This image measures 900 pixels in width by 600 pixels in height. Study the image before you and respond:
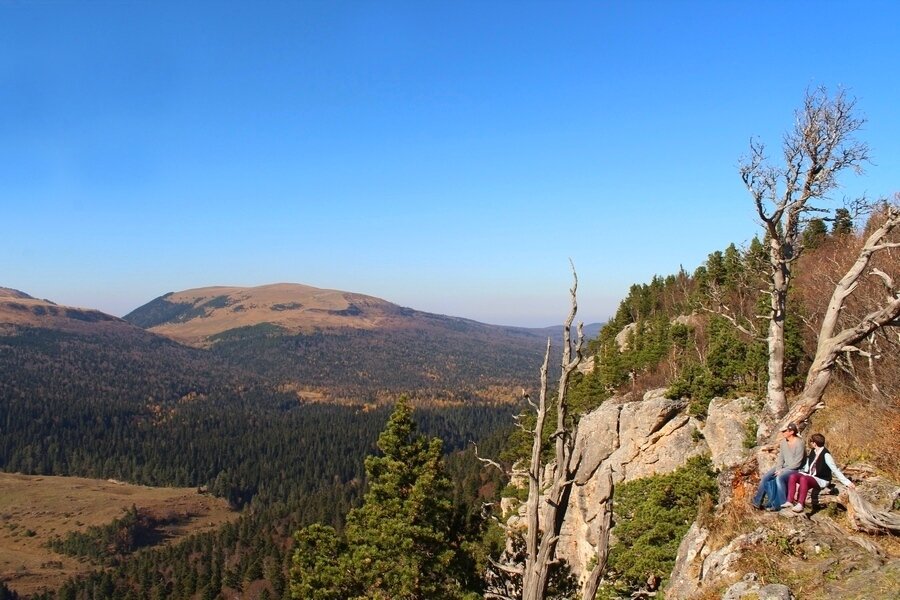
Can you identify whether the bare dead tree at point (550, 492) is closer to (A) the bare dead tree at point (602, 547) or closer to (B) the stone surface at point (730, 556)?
(A) the bare dead tree at point (602, 547)

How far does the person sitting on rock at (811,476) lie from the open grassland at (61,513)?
438 feet

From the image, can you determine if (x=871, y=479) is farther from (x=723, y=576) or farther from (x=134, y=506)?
(x=134, y=506)

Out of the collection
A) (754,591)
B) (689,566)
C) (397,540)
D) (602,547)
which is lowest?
(397,540)

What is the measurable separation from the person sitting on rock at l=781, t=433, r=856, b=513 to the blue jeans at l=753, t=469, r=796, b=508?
0.08 m

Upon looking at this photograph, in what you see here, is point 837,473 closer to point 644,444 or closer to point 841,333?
point 841,333

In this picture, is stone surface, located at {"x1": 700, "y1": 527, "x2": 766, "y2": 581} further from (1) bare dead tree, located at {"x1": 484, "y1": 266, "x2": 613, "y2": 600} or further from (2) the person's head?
(1) bare dead tree, located at {"x1": 484, "y1": 266, "x2": 613, "y2": 600}

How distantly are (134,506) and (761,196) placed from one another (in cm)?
16778

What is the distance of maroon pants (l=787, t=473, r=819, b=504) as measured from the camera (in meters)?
9.89

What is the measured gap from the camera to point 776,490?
10391mm

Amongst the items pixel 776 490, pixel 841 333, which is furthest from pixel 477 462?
pixel 776 490

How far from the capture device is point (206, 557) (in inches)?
3915

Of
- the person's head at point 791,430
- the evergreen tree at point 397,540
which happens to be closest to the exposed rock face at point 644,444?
the evergreen tree at point 397,540

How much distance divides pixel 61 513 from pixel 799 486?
17873cm

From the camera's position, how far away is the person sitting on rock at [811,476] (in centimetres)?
988
